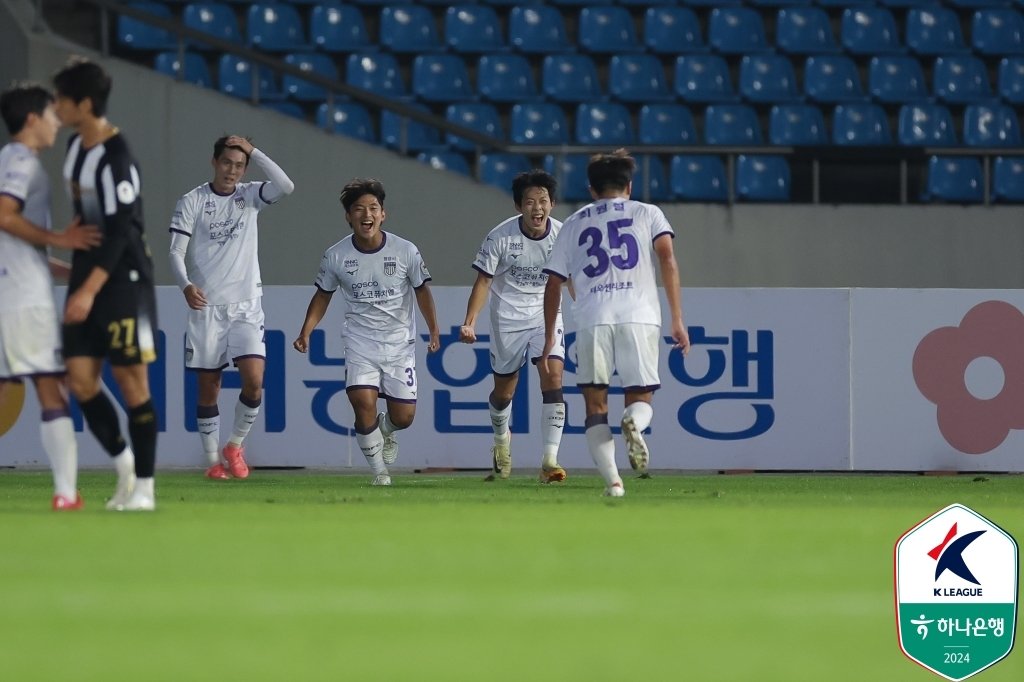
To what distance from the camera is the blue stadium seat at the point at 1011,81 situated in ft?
56.4

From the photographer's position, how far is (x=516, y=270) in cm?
1116

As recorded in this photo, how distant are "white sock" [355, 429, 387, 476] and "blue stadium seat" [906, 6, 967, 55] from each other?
9.19m

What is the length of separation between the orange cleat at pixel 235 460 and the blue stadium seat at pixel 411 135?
5738 mm

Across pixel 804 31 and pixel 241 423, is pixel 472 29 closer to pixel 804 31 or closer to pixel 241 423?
pixel 804 31

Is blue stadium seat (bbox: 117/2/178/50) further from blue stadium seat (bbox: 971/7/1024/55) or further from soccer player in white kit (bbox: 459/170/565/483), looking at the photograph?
blue stadium seat (bbox: 971/7/1024/55)

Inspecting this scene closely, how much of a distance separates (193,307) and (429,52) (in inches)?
270

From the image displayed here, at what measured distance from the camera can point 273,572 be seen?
5148 mm

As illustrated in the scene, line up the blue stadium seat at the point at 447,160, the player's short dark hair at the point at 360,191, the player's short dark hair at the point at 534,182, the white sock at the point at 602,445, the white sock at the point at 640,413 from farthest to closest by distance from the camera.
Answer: the blue stadium seat at the point at 447,160 < the player's short dark hair at the point at 534,182 < the player's short dark hair at the point at 360,191 < the white sock at the point at 602,445 < the white sock at the point at 640,413

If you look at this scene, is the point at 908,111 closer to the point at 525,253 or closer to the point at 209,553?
the point at 525,253

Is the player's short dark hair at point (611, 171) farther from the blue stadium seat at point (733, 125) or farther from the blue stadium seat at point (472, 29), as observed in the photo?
the blue stadium seat at point (472, 29)

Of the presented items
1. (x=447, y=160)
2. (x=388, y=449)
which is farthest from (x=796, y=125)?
(x=388, y=449)

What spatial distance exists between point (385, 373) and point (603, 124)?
21.9 feet

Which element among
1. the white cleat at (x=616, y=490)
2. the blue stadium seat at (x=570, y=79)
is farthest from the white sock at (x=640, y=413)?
the blue stadium seat at (x=570, y=79)

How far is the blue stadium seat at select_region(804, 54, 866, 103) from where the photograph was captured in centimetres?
1712
